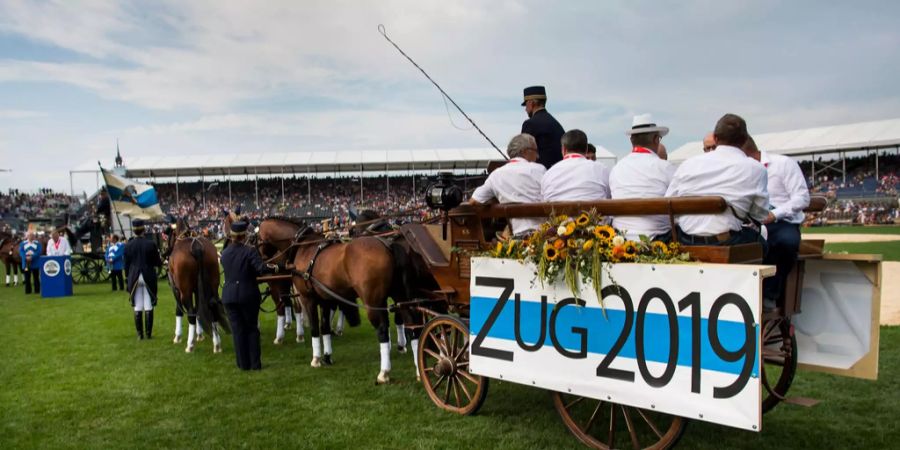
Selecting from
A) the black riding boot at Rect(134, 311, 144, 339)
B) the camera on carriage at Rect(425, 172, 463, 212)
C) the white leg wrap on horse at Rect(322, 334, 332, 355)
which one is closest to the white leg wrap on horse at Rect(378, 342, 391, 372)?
the white leg wrap on horse at Rect(322, 334, 332, 355)

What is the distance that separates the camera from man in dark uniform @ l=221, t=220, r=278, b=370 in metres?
8.54

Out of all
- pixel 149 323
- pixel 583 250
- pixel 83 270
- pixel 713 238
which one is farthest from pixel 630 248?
pixel 83 270

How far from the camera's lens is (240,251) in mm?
8656

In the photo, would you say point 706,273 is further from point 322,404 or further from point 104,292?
point 104,292

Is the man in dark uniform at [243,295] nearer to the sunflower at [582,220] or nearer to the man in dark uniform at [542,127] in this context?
the man in dark uniform at [542,127]

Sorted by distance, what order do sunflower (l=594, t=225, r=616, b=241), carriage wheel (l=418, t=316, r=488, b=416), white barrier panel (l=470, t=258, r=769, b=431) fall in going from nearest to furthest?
white barrier panel (l=470, t=258, r=769, b=431) → sunflower (l=594, t=225, r=616, b=241) → carriage wheel (l=418, t=316, r=488, b=416)

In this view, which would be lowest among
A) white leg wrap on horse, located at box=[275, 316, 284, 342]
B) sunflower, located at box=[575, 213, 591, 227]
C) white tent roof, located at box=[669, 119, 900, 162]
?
white leg wrap on horse, located at box=[275, 316, 284, 342]

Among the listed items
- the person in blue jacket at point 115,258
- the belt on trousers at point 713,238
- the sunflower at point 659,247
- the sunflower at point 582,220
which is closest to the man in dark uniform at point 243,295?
the sunflower at point 582,220

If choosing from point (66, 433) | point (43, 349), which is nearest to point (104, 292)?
point (43, 349)

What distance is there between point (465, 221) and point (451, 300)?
0.94 m

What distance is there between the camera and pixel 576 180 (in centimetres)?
538

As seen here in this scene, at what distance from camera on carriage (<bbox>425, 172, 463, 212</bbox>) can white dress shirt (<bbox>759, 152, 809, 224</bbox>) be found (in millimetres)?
2653

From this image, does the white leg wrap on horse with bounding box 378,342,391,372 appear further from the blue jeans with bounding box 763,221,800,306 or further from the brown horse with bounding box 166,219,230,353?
the blue jeans with bounding box 763,221,800,306

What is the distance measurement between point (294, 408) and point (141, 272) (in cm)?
551
